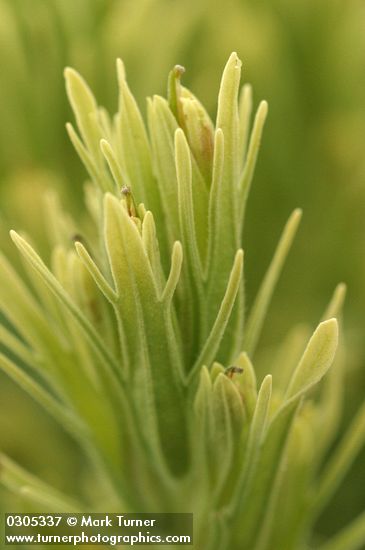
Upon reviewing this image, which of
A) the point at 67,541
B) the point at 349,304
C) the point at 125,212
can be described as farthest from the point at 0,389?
the point at 125,212

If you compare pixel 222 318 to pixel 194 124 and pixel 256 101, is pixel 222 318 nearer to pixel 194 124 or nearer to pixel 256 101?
pixel 194 124

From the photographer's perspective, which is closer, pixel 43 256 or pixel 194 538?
pixel 194 538

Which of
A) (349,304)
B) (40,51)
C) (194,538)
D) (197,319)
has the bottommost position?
(194,538)

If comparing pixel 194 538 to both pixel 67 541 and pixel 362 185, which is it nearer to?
pixel 67 541

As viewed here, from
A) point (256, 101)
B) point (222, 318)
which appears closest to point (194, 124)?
point (222, 318)

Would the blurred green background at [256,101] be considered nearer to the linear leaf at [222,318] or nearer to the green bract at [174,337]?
the green bract at [174,337]

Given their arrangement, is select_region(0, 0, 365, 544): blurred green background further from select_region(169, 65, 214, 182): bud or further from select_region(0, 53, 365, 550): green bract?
select_region(169, 65, 214, 182): bud

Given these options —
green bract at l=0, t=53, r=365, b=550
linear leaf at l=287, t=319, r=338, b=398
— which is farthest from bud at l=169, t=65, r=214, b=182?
linear leaf at l=287, t=319, r=338, b=398
